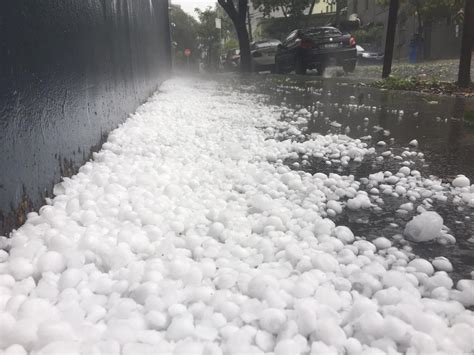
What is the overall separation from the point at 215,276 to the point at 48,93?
1158 millimetres

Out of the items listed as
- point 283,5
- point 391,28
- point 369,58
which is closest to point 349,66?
point 391,28

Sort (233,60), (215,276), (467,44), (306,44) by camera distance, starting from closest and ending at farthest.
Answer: (215,276)
(467,44)
(306,44)
(233,60)

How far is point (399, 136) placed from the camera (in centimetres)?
320

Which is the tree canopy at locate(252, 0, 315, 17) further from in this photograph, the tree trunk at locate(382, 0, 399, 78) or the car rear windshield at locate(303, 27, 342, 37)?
the tree trunk at locate(382, 0, 399, 78)

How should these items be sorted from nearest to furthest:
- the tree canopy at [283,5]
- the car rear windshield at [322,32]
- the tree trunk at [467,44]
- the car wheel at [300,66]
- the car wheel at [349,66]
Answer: the tree trunk at [467,44]
the car rear windshield at [322,32]
the car wheel at [300,66]
the car wheel at [349,66]
the tree canopy at [283,5]

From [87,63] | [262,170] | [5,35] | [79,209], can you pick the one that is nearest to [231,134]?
[262,170]

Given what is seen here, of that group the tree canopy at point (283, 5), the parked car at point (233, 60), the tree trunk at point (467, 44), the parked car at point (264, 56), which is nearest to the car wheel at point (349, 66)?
the parked car at point (264, 56)

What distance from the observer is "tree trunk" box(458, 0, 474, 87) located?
5805 mm

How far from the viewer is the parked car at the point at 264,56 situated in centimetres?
1503

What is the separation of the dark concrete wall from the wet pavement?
4.13 feet

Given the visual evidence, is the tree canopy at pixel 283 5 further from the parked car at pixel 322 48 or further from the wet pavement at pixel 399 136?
the wet pavement at pixel 399 136

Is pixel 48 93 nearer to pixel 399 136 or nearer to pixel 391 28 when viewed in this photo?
pixel 399 136

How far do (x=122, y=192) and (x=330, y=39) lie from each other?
33.6ft

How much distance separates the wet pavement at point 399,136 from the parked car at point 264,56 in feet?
29.2
